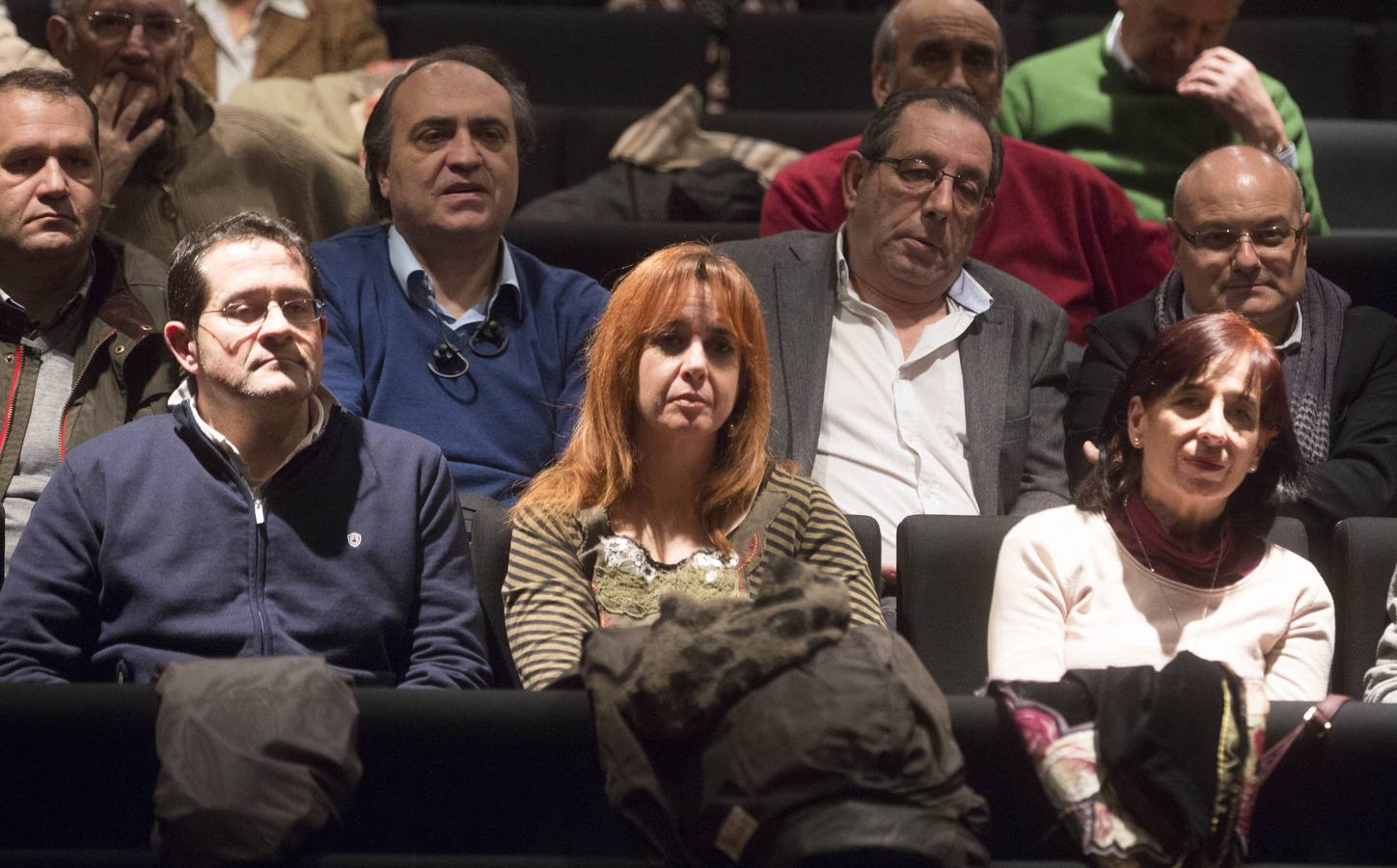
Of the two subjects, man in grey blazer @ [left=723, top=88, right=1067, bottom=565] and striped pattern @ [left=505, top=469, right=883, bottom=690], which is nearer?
striped pattern @ [left=505, top=469, right=883, bottom=690]

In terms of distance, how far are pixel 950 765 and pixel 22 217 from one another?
122 centimetres

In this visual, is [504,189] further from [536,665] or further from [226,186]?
[536,665]

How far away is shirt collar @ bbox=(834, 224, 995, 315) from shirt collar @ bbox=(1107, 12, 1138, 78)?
0.77m

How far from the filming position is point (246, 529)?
5.44ft

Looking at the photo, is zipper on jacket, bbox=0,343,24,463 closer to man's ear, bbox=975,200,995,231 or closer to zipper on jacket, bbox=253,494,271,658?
zipper on jacket, bbox=253,494,271,658

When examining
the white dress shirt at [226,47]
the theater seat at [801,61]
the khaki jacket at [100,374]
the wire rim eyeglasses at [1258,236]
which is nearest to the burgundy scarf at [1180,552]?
the wire rim eyeglasses at [1258,236]

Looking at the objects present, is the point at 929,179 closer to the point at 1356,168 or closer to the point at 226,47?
the point at 1356,168

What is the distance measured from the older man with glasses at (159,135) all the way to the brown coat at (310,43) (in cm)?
63

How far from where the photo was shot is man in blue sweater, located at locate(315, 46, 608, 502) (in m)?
2.05

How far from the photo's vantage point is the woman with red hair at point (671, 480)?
1704 millimetres

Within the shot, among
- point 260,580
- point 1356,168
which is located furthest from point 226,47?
point 1356,168

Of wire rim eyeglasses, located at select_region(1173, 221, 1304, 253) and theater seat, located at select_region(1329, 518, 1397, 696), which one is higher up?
wire rim eyeglasses, located at select_region(1173, 221, 1304, 253)

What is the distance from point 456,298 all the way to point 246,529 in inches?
22.9

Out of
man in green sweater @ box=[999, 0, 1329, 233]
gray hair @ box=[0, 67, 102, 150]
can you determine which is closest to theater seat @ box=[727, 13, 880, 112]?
man in green sweater @ box=[999, 0, 1329, 233]
